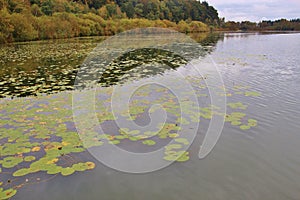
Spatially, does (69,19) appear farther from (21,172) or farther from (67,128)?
(21,172)

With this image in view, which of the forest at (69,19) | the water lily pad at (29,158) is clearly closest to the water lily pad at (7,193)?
the water lily pad at (29,158)

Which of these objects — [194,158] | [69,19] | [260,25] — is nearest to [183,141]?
[194,158]

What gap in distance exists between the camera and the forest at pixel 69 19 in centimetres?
3212

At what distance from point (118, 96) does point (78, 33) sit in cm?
4463

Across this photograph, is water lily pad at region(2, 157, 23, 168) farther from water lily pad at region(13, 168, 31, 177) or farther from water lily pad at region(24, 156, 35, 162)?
water lily pad at region(13, 168, 31, 177)

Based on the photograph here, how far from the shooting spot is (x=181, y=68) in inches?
534

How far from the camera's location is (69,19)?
4628cm

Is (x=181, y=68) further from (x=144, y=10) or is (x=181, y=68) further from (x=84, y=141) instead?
(x=144, y=10)

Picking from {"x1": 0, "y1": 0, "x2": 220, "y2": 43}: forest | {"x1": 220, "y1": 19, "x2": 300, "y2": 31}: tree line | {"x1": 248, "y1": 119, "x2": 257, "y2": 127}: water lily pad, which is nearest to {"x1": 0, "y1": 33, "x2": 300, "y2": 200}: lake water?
{"x1": 248, "y1": 119, "x2": 257, "y2": 127}: water lily pad

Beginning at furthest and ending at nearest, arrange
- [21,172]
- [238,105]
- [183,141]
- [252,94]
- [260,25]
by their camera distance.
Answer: [260,25] < [252,94] < [238,105] < [183,141] < [21,172]

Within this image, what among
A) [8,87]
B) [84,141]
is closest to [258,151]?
[84,141]

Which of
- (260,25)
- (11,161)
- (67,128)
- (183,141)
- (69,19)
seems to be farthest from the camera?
(260,25)

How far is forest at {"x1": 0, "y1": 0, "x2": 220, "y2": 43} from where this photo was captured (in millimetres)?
32125

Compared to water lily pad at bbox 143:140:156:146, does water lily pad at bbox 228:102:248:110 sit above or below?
above
